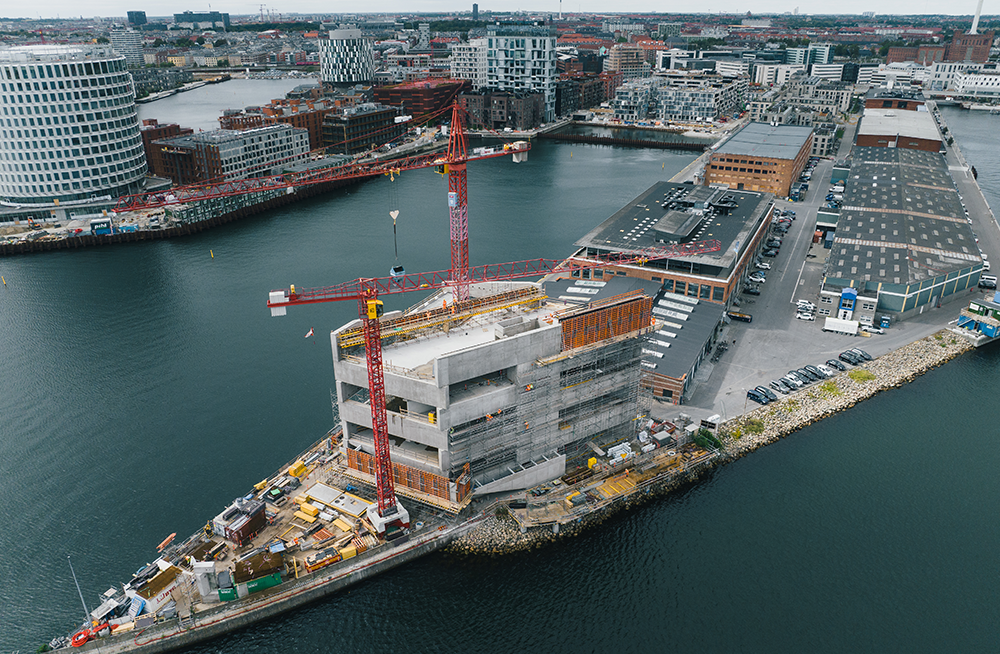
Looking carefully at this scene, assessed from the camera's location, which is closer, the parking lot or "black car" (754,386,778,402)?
"black car" (754,386,778,402)

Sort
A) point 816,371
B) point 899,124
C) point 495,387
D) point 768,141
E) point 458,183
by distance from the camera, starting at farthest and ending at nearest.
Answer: point 899,124
point 768,141
point 458,183
point 816,371
point 495,387

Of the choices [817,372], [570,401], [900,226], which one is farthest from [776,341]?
[900,226]

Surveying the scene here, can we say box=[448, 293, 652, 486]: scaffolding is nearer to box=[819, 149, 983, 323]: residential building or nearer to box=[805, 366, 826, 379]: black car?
box=[805, 366, 826, 379]: black car

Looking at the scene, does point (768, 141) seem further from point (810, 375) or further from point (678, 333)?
point (678, 333)

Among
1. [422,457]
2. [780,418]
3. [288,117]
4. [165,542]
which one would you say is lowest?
[165,542]

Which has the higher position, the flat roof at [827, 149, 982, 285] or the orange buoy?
the flat roof at [827, 149, 982, 285]

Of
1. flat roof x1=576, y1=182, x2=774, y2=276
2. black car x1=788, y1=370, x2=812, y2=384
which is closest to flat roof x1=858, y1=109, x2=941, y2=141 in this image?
flat roof x1=576, y1=182, x2=774, y2=276

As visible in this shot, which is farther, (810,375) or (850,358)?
(850,358)

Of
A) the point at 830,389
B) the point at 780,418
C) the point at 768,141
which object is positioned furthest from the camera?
the point at 768,141
